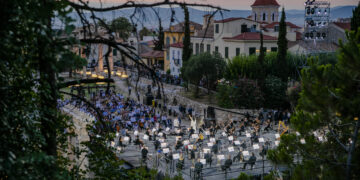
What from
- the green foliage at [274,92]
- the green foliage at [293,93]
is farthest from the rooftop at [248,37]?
the green foliage at [293,93]

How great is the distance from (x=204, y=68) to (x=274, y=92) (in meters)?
7.29

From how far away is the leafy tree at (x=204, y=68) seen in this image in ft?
123

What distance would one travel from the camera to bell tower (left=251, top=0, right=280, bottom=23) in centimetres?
8088

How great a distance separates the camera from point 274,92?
33875mm

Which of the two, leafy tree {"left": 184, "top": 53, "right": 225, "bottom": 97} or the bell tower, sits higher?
the bell tower

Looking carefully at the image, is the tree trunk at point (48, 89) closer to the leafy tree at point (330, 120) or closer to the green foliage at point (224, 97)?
the leafy tree at point (330, 120)

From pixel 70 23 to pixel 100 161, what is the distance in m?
2.23

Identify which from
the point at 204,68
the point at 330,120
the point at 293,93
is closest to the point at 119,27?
the point at 330,120

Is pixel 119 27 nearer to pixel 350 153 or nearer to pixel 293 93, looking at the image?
pixel 350 153

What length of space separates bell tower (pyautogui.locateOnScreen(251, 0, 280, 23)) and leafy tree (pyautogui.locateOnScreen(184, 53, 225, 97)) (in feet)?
148

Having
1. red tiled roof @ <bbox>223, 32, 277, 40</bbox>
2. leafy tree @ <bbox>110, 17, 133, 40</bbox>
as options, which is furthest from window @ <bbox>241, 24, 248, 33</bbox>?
leafy tree @ <bbox>110, 17, 133, 40</bbox>

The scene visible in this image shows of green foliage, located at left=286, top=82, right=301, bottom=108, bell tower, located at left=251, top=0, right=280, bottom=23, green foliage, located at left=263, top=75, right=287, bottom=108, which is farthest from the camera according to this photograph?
bell tower, located at left=251, top=0, right=280, bottom=23

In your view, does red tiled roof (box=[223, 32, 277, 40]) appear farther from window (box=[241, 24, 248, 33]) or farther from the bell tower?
the bell tower

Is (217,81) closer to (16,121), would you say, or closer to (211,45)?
(211,45)
